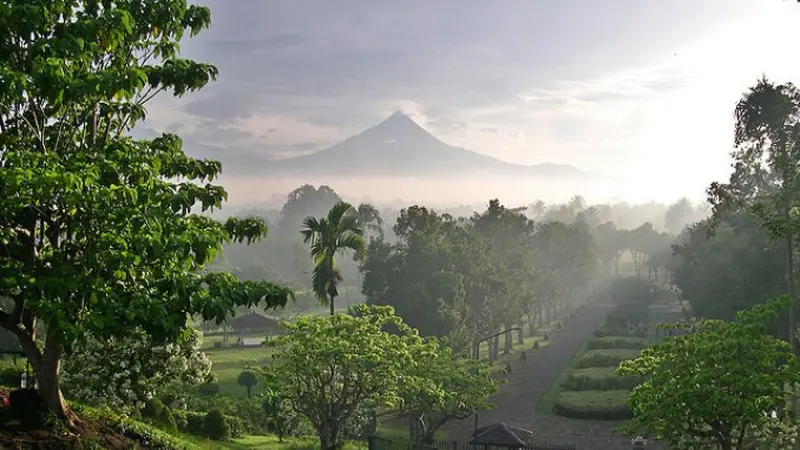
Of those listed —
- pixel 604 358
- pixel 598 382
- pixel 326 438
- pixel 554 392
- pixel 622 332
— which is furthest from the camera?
pixel 622 332

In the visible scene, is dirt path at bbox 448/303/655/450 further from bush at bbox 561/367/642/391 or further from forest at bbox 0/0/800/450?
bush at bbox 561/367/642/391

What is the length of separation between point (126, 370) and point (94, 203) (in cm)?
1064

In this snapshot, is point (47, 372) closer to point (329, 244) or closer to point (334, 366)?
point (334, 366)

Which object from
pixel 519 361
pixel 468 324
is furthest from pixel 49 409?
pixel 519 361

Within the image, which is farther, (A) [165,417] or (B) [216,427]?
(B) [216,427]

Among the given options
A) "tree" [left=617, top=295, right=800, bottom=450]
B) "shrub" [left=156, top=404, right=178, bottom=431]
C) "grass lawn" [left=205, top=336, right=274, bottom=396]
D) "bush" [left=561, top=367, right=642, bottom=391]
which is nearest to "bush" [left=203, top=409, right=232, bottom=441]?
"shrub" [left=156, top=404, right=178, bottom=431]

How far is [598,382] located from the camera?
51.0 metres

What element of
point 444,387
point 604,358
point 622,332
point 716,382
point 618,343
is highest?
point 716,382

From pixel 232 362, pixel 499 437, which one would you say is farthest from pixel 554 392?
pixel 232 362

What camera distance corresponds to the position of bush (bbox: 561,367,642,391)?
1978 inches

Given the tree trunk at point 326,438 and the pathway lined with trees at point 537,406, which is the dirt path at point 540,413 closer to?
the pathway lined with trees at point 537,406

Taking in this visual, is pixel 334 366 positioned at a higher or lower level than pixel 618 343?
higher

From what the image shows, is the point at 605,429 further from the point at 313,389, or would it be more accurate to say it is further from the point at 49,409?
the point at 49,409

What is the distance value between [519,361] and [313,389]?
1776 inches
